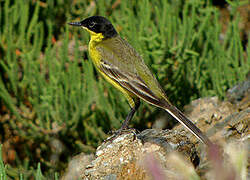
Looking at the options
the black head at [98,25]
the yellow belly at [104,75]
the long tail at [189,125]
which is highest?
the black head at [98,25]

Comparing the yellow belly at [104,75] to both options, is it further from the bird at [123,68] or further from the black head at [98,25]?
the black head at [98,25]

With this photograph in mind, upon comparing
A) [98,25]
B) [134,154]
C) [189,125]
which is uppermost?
[98,25]

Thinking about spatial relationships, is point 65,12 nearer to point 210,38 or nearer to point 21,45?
point 21,45

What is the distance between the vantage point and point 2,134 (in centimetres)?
679

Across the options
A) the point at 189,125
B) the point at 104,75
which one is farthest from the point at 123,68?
the point at 189,125

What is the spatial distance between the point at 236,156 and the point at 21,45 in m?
5.61

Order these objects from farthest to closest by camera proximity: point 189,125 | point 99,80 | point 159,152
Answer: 1. point 99,80
2. point 189,125
3. point 159,152

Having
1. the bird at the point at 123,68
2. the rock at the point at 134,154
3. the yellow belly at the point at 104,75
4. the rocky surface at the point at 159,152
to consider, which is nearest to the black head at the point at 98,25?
the bird at the point at 123,68

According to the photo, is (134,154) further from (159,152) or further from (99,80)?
(99,80)

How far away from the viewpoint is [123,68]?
4531 mm

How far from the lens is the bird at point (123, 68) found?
416 cm

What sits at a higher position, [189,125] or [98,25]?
[98,25]

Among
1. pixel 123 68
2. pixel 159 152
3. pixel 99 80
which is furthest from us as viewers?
pixel 99 80

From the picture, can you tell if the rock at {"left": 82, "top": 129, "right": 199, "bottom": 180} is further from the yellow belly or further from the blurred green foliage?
the blurred green foliage
